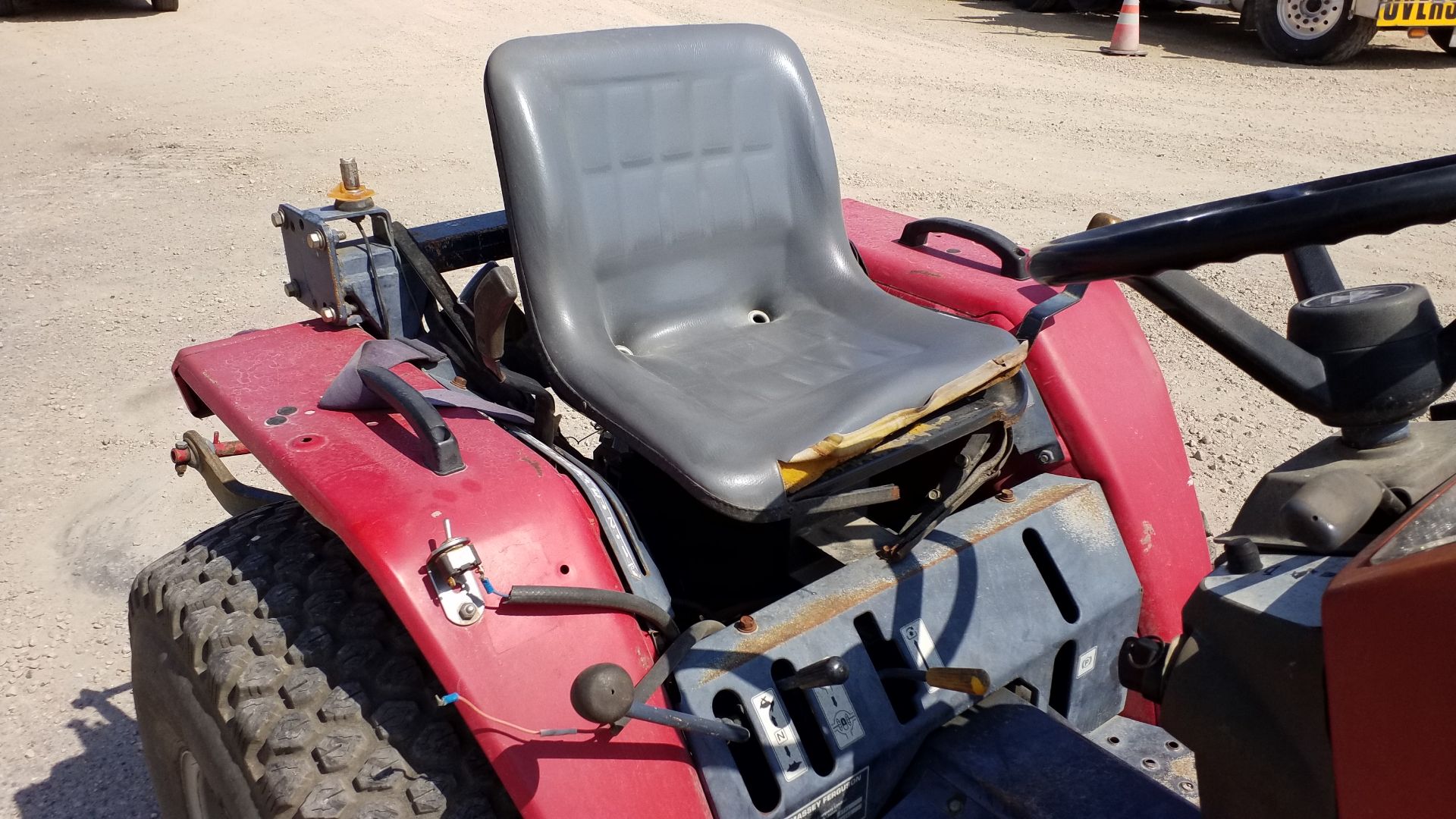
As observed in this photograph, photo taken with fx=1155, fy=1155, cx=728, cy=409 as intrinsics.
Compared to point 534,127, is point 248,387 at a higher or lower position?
lower

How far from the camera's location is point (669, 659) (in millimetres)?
1404

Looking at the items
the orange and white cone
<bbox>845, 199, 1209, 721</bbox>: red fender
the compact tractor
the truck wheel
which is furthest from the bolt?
the truck wheel

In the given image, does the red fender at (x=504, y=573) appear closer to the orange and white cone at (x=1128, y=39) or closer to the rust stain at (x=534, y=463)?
the rust stain at (x=534, y=463)

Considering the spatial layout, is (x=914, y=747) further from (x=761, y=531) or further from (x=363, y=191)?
(x=363, y=191)

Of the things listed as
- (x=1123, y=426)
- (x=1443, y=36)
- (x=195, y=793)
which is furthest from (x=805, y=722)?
(x=1443, y=36)

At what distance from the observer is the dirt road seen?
2947 millimetres

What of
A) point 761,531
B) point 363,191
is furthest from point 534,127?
point 761,531

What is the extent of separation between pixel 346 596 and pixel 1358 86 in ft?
27.3

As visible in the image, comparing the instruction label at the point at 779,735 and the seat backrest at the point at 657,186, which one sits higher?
the seat backrest at the point at 657,186

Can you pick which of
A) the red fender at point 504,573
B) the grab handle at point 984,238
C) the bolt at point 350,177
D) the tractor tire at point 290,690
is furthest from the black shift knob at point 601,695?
the grab handle at point 984,238

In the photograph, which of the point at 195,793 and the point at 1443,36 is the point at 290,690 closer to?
the point at 195,793

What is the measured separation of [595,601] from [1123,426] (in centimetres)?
99

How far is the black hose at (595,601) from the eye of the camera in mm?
1330

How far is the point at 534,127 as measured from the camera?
1.79 m
